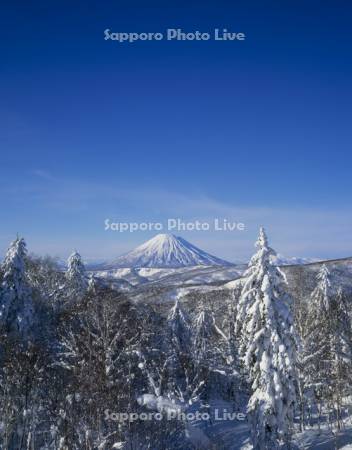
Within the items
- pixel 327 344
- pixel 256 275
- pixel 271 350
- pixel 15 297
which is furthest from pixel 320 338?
pixel 15 297

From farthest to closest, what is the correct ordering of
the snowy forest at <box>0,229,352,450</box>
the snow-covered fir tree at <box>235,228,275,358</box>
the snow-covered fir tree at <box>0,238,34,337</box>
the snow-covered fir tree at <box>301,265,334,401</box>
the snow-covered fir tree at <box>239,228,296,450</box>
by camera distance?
the snow-covered fir tree at <box>0,238,34,337</box> < the snow-covered fir tree at <box>301,265,334,401</box> < the snow-covered fir tree at <box>235,228,275,358</box> < the snow-covered fir tree at <box>239,228,296,450</box> < the snowy forest at <box>0,229,352,450</box>

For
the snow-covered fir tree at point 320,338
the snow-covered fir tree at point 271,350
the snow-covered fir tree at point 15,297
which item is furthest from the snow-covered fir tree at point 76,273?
the snow-covered fir tree at point 271,350

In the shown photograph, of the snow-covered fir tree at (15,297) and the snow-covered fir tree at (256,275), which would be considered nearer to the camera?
the snow-covered fir tree at (256,275)

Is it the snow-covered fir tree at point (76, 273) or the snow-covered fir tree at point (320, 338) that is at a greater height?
the snow-covered fir tree at point (76, 273)

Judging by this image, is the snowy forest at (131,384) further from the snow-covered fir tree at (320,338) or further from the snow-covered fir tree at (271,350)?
the snow-covered fir tree at (320,338)

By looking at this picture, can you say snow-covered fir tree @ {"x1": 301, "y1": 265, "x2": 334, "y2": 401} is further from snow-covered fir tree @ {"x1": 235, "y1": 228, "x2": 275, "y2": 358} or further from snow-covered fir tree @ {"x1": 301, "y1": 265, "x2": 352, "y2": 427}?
snow-covered fir tree @ {"x1": 235, "y1": 228, "x2": 275, "y2": 358}

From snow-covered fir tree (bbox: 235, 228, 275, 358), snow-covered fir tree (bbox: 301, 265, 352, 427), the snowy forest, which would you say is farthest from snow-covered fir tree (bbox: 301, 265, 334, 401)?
snow-covered fir tree (bbox: 235, 228, 275, 358)
